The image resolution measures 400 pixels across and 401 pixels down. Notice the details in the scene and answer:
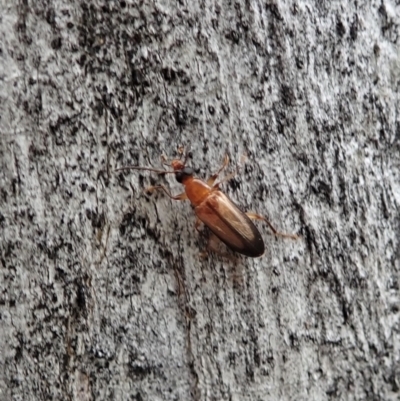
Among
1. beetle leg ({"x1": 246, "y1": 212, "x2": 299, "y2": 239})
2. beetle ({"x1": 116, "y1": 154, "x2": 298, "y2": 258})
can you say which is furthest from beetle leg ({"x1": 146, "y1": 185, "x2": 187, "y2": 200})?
beetle leg ({"x1": 246, "y1": 212, "x2": 299, "y2": 239})

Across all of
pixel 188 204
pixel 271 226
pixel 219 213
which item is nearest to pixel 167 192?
pixel 188 204

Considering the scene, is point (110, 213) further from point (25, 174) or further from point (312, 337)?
point (312, 337)

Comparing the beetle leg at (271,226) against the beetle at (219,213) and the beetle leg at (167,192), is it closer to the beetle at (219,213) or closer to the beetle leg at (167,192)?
the beetle at (219,213)

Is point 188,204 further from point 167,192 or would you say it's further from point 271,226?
point 271,226

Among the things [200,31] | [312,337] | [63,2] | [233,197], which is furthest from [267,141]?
[63,2]

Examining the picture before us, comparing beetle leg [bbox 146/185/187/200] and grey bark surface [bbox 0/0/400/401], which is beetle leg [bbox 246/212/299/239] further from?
beetle leg [bbox 146/185/187/200]
